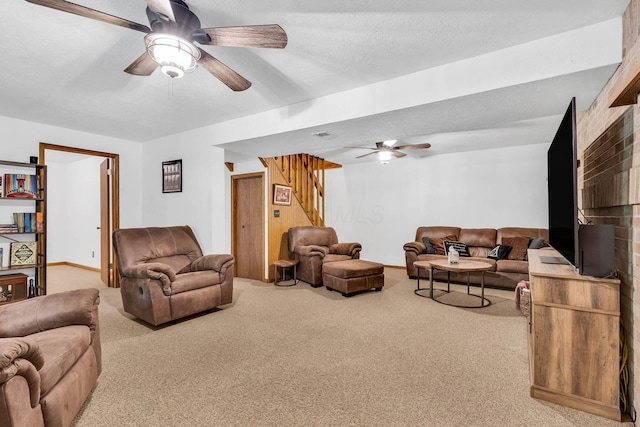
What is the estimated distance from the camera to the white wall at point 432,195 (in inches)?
219

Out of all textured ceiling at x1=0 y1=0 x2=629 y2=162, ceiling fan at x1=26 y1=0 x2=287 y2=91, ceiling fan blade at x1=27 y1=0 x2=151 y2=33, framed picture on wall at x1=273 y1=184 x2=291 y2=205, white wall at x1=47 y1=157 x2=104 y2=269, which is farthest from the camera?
white wall at x1=47 y1=157 x2=104 y2=269

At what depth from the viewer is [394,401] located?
6.36 ft

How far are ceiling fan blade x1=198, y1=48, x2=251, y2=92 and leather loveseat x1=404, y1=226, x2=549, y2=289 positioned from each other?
4337mm

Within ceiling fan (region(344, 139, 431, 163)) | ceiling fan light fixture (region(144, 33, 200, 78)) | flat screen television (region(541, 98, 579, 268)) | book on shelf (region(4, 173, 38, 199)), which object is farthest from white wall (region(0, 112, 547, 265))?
flat screen television (region(541, 98, 579, 268))

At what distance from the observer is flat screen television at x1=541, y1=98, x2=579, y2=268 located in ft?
6.04

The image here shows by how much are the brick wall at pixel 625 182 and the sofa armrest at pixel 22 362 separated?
9.61 feet

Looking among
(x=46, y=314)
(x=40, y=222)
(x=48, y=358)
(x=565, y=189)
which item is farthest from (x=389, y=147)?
(x=40, y=222)

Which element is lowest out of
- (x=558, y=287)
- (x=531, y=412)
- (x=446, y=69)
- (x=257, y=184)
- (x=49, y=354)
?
(x=531, y=412)

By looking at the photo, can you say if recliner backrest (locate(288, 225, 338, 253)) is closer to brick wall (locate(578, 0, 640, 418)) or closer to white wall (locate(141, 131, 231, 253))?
white wall (locate(141, 131, 231, 253))

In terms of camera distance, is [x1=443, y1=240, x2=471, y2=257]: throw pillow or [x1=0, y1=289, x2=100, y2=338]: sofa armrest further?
[x1=443, y1=240, x2=471, y2=257]: throw pillow

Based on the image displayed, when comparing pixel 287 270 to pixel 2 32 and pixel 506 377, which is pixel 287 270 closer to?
pixel 506 377

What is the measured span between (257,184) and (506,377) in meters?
4.41

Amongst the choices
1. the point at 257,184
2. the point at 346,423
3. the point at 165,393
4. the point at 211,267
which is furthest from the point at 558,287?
the point at 257,184

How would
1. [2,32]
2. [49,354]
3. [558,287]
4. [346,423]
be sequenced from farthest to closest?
[2,32], [558,287], [346,423], [49,354]
